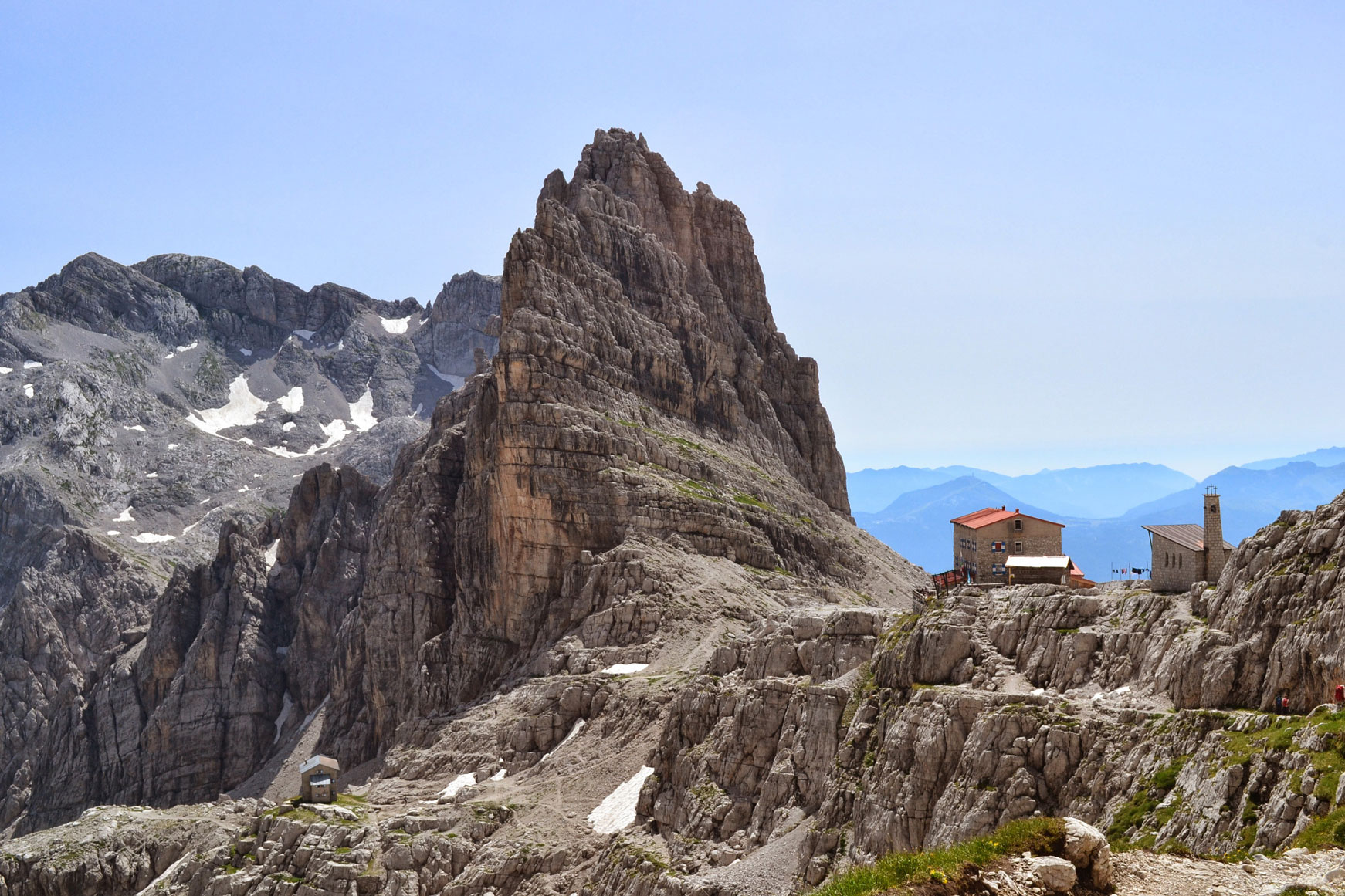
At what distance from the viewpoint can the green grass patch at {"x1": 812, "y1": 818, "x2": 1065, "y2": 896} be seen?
32344 mm

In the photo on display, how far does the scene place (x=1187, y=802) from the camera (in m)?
51.0

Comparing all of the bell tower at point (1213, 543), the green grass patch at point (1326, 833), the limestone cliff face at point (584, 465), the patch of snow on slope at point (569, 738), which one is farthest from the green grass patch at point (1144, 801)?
the limestone cliff face at point (584, 465)

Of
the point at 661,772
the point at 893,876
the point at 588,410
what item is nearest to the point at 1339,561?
the point at 893,876

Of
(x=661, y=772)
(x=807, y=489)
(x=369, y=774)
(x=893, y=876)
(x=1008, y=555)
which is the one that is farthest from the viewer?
(x=807, y=489)

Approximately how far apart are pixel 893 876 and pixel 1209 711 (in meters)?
28.6

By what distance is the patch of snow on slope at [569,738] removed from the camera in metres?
116

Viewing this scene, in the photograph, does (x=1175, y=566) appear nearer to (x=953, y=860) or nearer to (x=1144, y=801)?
(x=1144, y=801)

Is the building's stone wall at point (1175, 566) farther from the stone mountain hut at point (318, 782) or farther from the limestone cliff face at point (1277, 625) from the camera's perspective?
the stone mountain hut at point (318, 782)

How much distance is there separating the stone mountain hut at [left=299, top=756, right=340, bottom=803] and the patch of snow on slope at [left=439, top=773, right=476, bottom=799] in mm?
9486

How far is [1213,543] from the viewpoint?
72.8 metres

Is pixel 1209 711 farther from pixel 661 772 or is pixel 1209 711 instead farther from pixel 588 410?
pixel 588 410

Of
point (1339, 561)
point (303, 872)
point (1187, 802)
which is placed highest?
point (1339, 561)

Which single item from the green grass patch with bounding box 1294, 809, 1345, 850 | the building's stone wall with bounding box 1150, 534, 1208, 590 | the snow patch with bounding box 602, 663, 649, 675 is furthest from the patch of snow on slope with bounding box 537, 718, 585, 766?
the green grass patch with bounding box 1294, 809, 1345, 850

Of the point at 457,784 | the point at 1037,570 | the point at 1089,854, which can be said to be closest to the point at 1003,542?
the point at 1037,570
